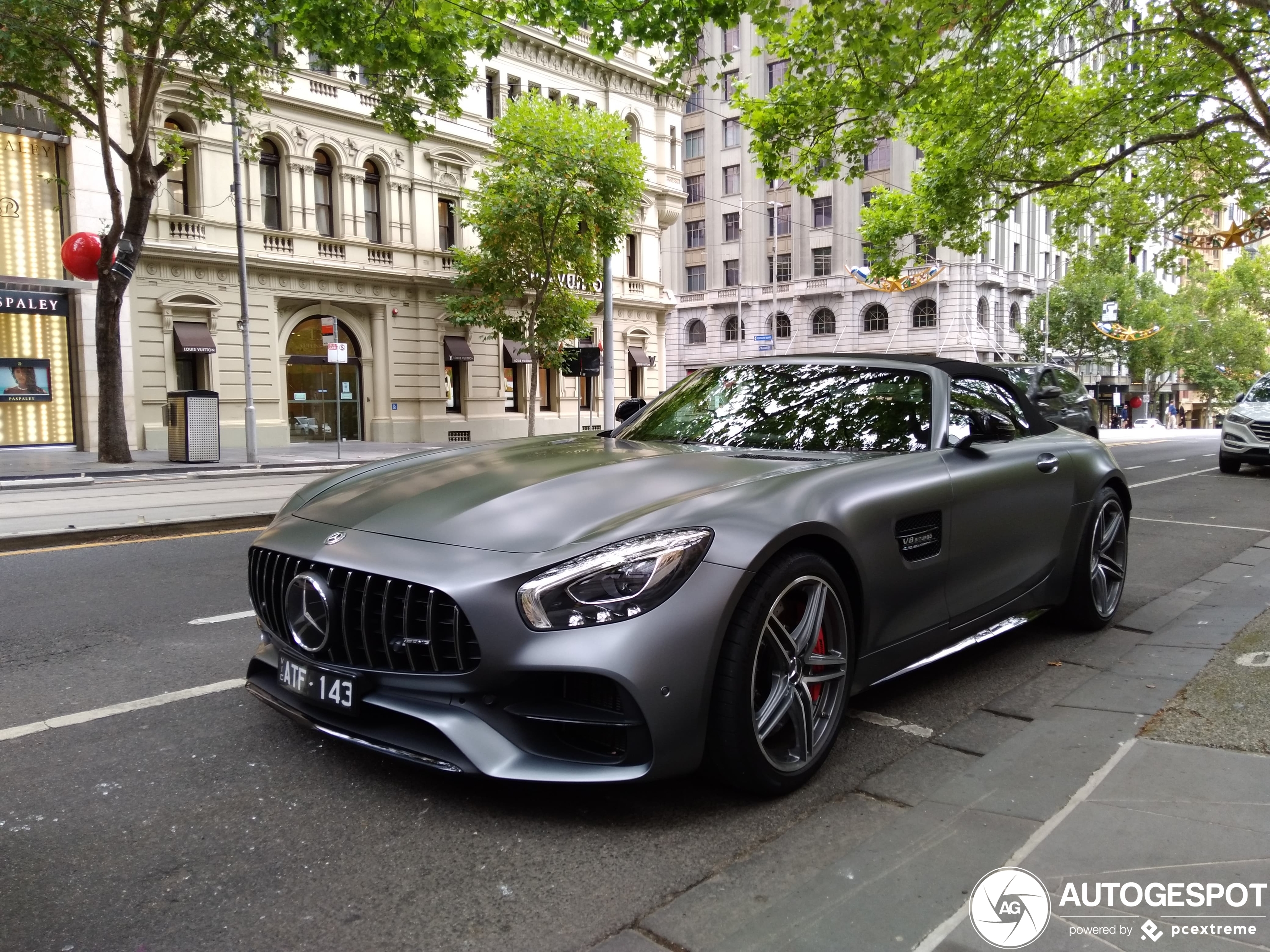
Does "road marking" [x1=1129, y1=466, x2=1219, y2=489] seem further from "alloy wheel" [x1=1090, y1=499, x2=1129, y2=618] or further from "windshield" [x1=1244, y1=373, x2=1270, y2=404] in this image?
"alloy wheel" [x1=1090, y1=499, x2=1129, y2=618]

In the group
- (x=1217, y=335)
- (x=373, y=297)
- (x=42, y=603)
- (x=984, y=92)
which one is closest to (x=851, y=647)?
(x=42, y=603)

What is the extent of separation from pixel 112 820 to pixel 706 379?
2.97 metres

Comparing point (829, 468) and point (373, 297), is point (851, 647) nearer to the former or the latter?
point (829, 468)

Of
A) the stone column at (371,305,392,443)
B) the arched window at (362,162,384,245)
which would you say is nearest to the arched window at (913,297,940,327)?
the arched window at (362,162,384,245)

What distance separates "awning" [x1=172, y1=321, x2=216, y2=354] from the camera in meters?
23.8

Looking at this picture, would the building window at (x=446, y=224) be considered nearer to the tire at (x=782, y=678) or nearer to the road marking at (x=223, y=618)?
the road marking at (x=223, y=618)

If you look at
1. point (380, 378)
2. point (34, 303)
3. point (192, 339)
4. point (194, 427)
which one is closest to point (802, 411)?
point (194, 427)

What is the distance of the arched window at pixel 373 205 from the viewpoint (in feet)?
92.7

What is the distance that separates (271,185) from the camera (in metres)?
26.0

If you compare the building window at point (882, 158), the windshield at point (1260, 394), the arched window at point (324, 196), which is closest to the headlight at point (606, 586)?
the windshield at point (1260, 394)

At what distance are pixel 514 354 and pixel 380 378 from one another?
16.5 ft

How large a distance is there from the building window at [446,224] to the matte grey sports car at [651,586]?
90.5 ft

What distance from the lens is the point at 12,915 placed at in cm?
212

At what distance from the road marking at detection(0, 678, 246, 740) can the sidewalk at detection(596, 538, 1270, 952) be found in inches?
93.8
